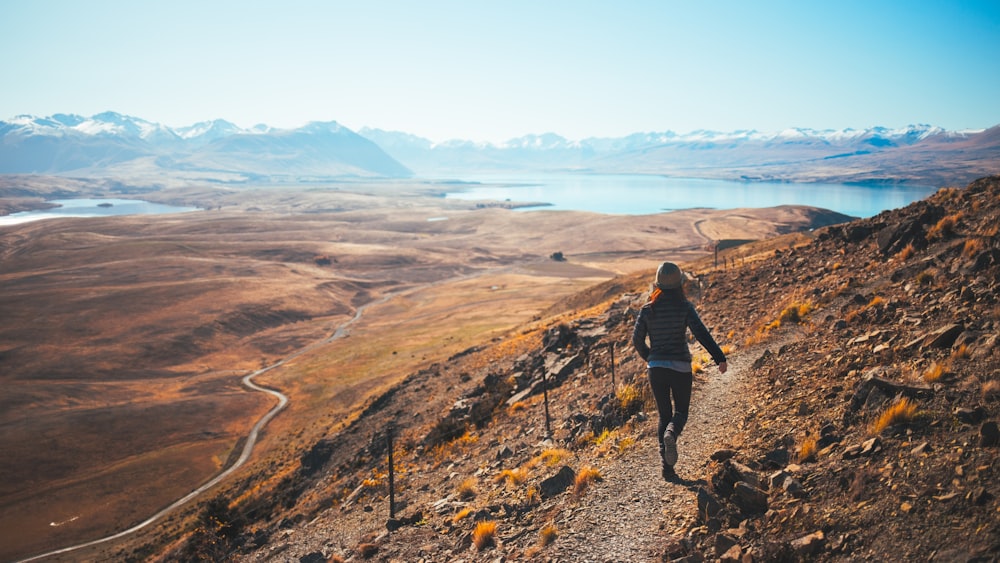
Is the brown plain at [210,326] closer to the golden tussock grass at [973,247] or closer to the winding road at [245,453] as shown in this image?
the winding road at [245,453]

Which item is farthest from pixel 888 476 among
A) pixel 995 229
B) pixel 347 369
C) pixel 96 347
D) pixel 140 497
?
pixel 96 347

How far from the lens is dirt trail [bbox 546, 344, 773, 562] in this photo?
705 cm

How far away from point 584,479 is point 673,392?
2505 millimetres

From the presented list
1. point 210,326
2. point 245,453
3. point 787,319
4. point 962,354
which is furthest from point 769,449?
point 210,326

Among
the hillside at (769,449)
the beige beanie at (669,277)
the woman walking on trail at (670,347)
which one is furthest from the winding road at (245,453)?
the beige beanie at (669,277)

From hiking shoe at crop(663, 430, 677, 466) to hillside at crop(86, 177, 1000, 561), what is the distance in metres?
0.49

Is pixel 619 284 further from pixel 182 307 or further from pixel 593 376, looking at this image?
pixel 182 307

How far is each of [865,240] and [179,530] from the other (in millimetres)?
36227

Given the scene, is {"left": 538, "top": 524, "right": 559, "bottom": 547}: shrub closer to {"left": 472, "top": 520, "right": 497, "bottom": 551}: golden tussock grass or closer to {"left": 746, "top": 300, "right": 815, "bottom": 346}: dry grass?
{"left": 472, "top": 520, "right": 497, "bottom": 551}: golden tussock grass

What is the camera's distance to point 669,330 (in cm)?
765

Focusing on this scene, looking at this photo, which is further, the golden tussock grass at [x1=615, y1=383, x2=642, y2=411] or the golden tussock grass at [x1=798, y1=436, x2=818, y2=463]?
the golden tussock grass at [x1=615, y1=383, x2=642, y2=411]

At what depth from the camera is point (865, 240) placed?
69.2ft

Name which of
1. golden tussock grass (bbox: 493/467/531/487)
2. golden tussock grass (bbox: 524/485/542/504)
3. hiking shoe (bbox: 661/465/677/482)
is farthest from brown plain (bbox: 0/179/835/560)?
hiking shoe (bbox: 661/465/677/482)

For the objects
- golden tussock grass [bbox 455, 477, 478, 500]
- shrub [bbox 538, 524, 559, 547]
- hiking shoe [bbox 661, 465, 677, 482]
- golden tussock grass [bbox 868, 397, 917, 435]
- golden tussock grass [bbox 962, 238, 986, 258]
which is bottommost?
golden tussock grass [bbox 455, 477, 478, 500]
